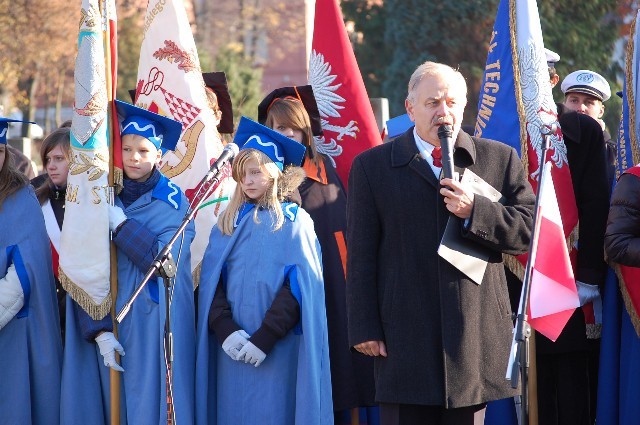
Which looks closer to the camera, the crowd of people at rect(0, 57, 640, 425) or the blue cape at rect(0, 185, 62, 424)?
the crowd of people at rect(0, 57, 640, 425)

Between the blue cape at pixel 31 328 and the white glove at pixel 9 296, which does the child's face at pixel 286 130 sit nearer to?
the blue cape at pixel 31 328

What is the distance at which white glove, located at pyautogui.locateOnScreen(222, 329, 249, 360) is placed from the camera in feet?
18.1

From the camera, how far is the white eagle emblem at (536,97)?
20.2 feet

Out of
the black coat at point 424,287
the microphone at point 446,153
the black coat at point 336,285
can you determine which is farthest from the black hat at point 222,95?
the microphone at point 446,153

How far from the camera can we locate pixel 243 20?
35.1 metres

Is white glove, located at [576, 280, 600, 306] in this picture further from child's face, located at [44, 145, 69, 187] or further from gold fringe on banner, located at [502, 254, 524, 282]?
child's face, located at [44, 145, 69, 187]

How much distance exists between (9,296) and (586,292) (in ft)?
10.3

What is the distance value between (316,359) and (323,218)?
43.7 inches

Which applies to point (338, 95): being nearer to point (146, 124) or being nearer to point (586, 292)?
point (146, 124)

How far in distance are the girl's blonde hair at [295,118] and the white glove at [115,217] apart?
1.18m

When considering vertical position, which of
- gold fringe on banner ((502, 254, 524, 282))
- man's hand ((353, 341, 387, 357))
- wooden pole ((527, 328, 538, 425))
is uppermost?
gold fringe on banner ((502, 254, 524, 282))

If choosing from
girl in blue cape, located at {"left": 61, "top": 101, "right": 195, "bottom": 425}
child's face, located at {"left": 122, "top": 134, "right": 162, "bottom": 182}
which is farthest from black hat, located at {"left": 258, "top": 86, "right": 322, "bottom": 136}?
child's face, located at {"left": 122, "top": 134, "right": 162, "bottom": 182}

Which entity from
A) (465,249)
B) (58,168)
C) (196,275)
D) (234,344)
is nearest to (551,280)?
(465,249)

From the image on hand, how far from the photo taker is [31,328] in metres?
→ 5.91
